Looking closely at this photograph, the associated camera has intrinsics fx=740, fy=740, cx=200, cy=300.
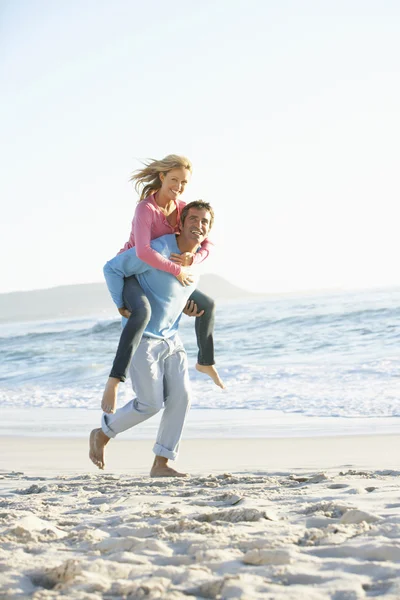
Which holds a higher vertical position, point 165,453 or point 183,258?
point 183,258

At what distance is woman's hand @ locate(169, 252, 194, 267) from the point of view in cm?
438

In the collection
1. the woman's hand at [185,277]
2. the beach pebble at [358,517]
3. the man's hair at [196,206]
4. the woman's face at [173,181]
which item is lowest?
the beach pebble at [358,517]

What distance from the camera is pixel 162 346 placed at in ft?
14.8

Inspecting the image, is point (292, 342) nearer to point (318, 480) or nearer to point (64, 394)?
point (64, 394)

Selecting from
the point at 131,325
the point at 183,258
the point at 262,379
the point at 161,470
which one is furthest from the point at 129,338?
the point at 262,379

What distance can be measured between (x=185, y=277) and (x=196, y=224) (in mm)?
329

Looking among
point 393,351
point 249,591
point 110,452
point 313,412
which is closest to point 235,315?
point 393,351

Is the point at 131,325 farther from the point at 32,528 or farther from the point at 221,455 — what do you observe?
the point at 221,455

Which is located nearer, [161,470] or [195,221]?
[195,221]

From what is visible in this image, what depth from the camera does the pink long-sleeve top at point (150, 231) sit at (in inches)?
165

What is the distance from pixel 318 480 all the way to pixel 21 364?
13.4 meters

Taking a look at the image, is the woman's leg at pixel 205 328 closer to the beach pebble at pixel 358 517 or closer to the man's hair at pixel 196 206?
the man's hair at pixel 196 206

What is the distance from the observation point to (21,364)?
16844 millimetres

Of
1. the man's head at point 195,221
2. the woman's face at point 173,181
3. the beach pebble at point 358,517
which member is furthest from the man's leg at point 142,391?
the beach pebble at point 358,517
